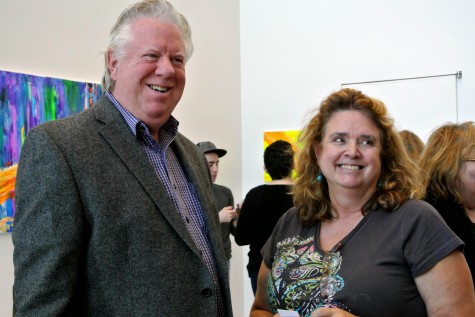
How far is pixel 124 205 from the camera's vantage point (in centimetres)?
154

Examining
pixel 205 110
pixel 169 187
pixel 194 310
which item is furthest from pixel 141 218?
pixel 205 110

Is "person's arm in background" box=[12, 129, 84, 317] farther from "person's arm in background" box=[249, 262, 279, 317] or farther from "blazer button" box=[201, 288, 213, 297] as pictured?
"person's arm in background" box=[249, 262, 279, 317]

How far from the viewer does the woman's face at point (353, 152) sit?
79.4 inches

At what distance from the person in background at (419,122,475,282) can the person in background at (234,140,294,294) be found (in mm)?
1046

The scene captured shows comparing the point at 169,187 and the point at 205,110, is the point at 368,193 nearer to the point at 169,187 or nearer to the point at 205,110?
the point at 169,187

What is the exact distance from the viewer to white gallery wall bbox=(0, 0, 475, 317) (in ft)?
15.5

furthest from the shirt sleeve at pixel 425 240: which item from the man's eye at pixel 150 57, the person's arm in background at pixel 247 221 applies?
the person's arm in background at pixel 247 221

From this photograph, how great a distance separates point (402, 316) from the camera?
1778 mm

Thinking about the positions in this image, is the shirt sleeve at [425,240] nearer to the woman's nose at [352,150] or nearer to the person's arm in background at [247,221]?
the woman's nose at [352,150]

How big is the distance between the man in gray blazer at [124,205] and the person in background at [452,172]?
1451 millimetres

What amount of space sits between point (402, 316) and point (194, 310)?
72 centimetres

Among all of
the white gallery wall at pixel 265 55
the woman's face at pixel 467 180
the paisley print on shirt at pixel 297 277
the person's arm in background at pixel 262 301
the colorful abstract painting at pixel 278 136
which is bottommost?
the person's arm in background at pixel 262 301

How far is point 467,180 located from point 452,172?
0.09 meters

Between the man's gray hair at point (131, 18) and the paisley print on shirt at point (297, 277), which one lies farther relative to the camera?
the paisley print on shirt at point (297, 277)
